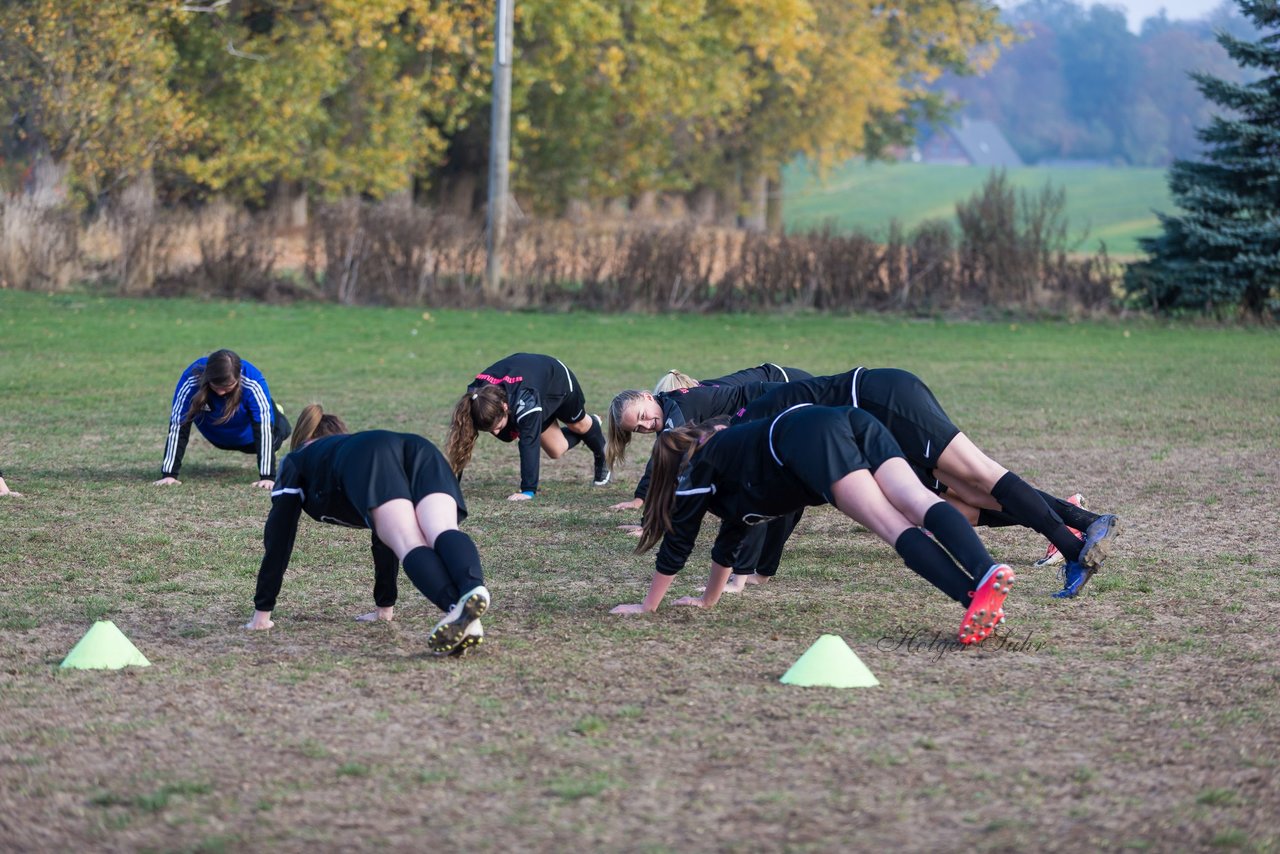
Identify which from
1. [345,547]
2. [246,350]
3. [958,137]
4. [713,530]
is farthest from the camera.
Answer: [958,137]

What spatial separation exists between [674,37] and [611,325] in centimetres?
1156

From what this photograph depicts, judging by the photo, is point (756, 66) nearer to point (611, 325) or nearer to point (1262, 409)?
point (611, 325)

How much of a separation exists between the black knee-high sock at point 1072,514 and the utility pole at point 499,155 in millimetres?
16971

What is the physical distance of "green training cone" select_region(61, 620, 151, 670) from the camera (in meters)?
5.40

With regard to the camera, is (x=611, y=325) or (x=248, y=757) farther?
(x=611, y=325)

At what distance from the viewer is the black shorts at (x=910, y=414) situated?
21.9ft

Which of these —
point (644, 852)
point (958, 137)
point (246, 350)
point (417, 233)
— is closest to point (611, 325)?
point (417, 233)

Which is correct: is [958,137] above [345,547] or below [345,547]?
above

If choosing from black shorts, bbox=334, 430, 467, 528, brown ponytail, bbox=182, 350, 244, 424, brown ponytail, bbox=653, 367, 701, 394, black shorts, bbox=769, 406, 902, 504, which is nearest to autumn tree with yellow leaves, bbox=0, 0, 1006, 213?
brown ponytail, bbox=182, 350, 244, 424

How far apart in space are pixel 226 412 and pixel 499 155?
1535 cm

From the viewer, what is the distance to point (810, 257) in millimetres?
23219

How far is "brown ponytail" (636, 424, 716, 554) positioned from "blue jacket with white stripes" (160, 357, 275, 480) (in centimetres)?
400

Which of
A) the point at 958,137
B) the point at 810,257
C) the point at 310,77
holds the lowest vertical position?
the point at 810,257

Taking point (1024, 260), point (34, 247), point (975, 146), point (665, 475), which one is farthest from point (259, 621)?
point (975, 146)
